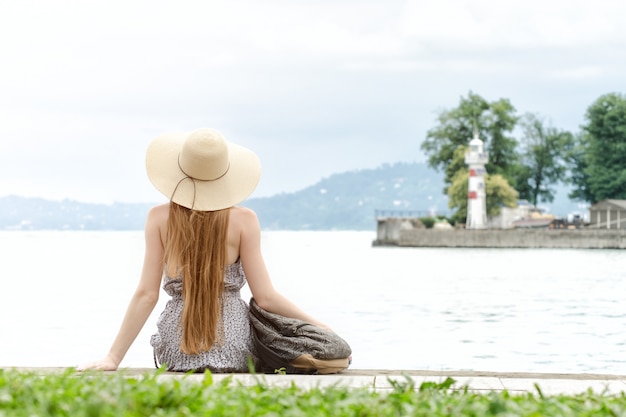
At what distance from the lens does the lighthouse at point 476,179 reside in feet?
226

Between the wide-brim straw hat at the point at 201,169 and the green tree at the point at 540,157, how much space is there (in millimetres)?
75177

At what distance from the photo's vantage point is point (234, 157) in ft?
17.6

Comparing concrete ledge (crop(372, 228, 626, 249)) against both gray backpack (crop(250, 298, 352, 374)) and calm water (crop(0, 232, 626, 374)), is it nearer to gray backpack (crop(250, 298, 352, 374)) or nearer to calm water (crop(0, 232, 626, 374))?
calm water (crop(0, 232, 626, 374))

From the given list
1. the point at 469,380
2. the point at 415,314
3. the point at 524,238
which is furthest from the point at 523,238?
the point at 469,380

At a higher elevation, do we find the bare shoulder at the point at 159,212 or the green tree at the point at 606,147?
the green tree at the point at 606,147

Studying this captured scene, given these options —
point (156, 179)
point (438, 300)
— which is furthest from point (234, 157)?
point (438, 300)

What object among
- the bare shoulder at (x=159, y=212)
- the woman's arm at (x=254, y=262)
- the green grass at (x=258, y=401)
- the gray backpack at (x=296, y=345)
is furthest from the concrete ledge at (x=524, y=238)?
the green grass at (x=258, y=401)

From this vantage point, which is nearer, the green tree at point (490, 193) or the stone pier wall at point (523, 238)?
the green tree at point (490, 193)

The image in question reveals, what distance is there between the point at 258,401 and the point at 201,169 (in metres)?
1.69

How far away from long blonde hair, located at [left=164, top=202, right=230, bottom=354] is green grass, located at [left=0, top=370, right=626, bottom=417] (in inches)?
37.9

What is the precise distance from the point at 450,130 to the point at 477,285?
3439 centimetres

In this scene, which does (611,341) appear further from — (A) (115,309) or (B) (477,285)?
(B) (477,285)

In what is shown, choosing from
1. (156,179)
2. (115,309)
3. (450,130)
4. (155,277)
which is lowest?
(115,309)

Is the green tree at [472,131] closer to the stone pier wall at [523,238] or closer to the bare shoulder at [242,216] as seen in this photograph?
the stone pier wall at [523,238]
